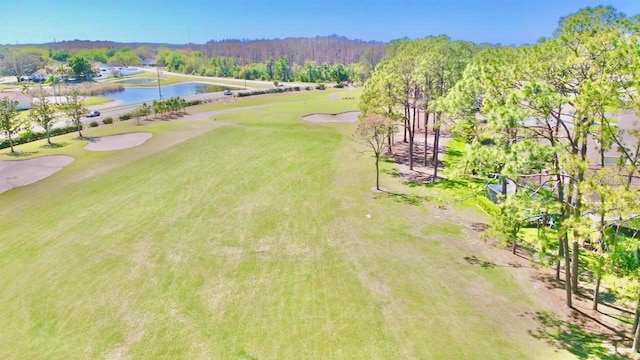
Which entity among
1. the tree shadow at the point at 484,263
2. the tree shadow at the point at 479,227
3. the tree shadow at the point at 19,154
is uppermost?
the tree shadow at the point at 19,154

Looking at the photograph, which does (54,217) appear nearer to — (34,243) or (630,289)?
(34,243)

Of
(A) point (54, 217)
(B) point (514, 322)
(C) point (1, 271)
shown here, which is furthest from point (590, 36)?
(A) point (54, 217)

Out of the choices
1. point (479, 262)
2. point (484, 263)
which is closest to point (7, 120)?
point (479, 262)

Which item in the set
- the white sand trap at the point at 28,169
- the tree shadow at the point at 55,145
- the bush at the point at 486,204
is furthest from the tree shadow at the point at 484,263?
the tree shadow at the point at 55,145

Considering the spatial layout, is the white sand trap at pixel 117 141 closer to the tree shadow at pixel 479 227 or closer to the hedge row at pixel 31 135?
the hedge row at pixel 31 135

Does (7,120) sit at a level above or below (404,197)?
above

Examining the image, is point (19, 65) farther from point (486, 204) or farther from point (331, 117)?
point (486, 204)
